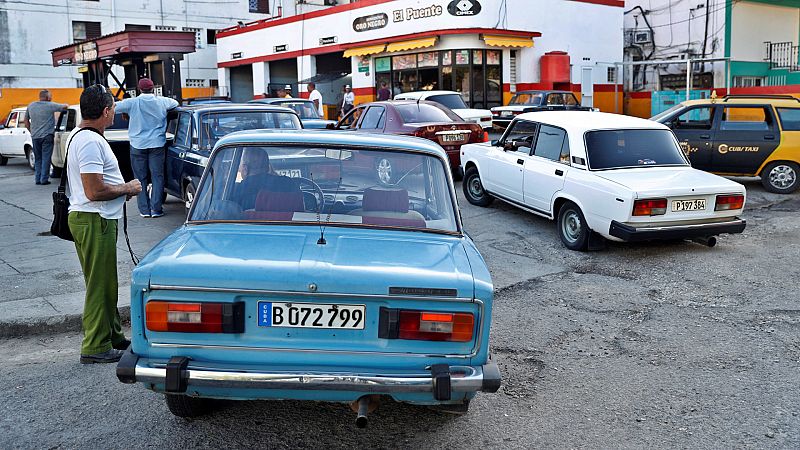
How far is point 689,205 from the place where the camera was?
8094mm

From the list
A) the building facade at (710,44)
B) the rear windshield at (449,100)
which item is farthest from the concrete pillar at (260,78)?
the rear windshield at (449,100)

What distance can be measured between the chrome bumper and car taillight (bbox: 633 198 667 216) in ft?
16.6

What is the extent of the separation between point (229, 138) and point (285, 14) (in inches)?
1607

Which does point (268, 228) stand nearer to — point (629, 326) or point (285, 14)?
point (629, 326)

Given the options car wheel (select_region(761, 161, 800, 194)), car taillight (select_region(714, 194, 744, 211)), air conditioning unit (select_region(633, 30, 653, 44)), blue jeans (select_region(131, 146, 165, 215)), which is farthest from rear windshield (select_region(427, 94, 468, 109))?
air conditioning unit (select_region(633, 30, 653, 44))

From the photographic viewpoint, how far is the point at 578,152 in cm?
885

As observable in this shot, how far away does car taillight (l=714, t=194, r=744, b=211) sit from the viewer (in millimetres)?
8234

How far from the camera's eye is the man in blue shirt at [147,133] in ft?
33.0

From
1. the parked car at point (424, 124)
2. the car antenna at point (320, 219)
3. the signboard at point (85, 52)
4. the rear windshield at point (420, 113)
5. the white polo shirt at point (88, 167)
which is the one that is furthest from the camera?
the signboard at point (85, 52)

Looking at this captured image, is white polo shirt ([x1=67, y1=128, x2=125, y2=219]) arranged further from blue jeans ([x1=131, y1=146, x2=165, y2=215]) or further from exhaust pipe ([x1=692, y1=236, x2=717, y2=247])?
exhaust pipe ([x1=692, y1=236, x2=717, y2=247])

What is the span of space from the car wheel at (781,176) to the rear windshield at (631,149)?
14.2ft

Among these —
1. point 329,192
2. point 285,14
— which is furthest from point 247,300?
point 285,14

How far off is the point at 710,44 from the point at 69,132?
22385 mm

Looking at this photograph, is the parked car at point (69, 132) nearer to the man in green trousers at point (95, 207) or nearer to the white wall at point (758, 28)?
the man in green trousers at point (95, 207)
